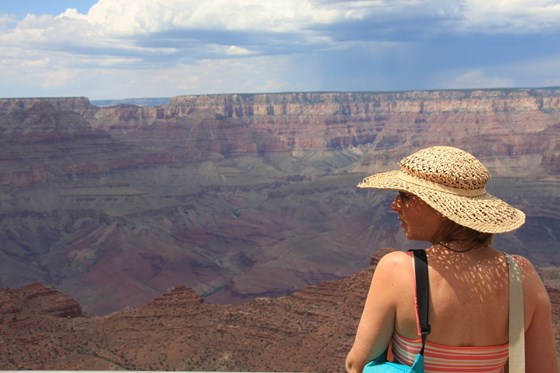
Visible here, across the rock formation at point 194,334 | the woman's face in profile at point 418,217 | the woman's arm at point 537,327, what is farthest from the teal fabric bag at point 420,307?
the rock formation at point 194,334

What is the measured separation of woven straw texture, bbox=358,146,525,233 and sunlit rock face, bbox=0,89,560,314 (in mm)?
55533

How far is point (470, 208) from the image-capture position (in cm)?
276

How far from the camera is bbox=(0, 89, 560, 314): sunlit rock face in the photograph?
7019 cm

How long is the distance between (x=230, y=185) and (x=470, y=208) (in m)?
113

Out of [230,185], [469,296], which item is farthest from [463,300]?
[230,185]

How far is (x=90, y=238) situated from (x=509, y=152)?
6731 cm

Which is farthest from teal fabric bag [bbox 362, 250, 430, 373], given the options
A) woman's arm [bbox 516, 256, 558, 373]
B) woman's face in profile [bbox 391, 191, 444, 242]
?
woman's arm [bbox 516, 256, 558, 373]

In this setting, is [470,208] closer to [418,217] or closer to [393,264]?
[418,217]

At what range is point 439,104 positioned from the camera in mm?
142625

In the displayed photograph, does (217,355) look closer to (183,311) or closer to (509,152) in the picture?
(183,311)

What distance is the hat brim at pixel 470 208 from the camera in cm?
272

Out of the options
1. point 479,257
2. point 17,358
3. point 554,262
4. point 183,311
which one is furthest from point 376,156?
point 479,257

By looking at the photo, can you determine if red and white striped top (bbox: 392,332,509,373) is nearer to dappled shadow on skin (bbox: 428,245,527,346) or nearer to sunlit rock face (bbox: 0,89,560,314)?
dappled shadow on skin (bbox: 428,245,527,346)

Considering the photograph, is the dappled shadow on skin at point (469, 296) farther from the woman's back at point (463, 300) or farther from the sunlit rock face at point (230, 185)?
the sunlit rock face at point (230, 185)
